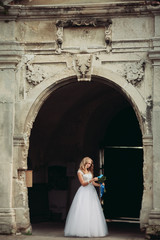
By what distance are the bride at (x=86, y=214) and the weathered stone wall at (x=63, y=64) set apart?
86 cm

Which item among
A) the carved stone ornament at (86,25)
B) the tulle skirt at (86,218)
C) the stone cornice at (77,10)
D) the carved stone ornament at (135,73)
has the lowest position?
the tulle skirt at (86,218)

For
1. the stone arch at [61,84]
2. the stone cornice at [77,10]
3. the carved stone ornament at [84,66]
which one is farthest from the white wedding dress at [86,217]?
the stone cornice at [77,10]

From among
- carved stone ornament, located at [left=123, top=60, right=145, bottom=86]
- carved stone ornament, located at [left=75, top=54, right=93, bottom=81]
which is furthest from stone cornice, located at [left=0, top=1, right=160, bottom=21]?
carved stone ornament, located at [left=123, top=60, right=145, bottom=86]

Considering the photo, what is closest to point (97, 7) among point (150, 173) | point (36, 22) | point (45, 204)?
point (36, 22)

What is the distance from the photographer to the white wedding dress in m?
10.6

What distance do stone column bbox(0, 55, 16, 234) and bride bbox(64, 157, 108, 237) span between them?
109 cm

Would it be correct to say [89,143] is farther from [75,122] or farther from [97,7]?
[97,7]

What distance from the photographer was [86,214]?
1073 centimetres

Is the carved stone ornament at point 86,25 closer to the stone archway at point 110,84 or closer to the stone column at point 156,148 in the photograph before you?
the stone archway at point 110,84

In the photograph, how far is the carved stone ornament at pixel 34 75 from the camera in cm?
1093

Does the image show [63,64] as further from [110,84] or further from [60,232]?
[60,232]

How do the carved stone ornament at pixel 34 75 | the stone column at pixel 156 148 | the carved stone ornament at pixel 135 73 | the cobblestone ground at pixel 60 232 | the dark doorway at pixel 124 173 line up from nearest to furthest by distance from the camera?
the stone column at pixel 156 148 → the cobblestone ground at pixel 60 232 → the carved stone ornament at pixel 135 73 → the carved stone ornament at pixel 34 75 → the dark doorway at pixel 124 173

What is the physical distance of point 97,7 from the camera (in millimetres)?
10711

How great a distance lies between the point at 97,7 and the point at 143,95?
1814 mm
